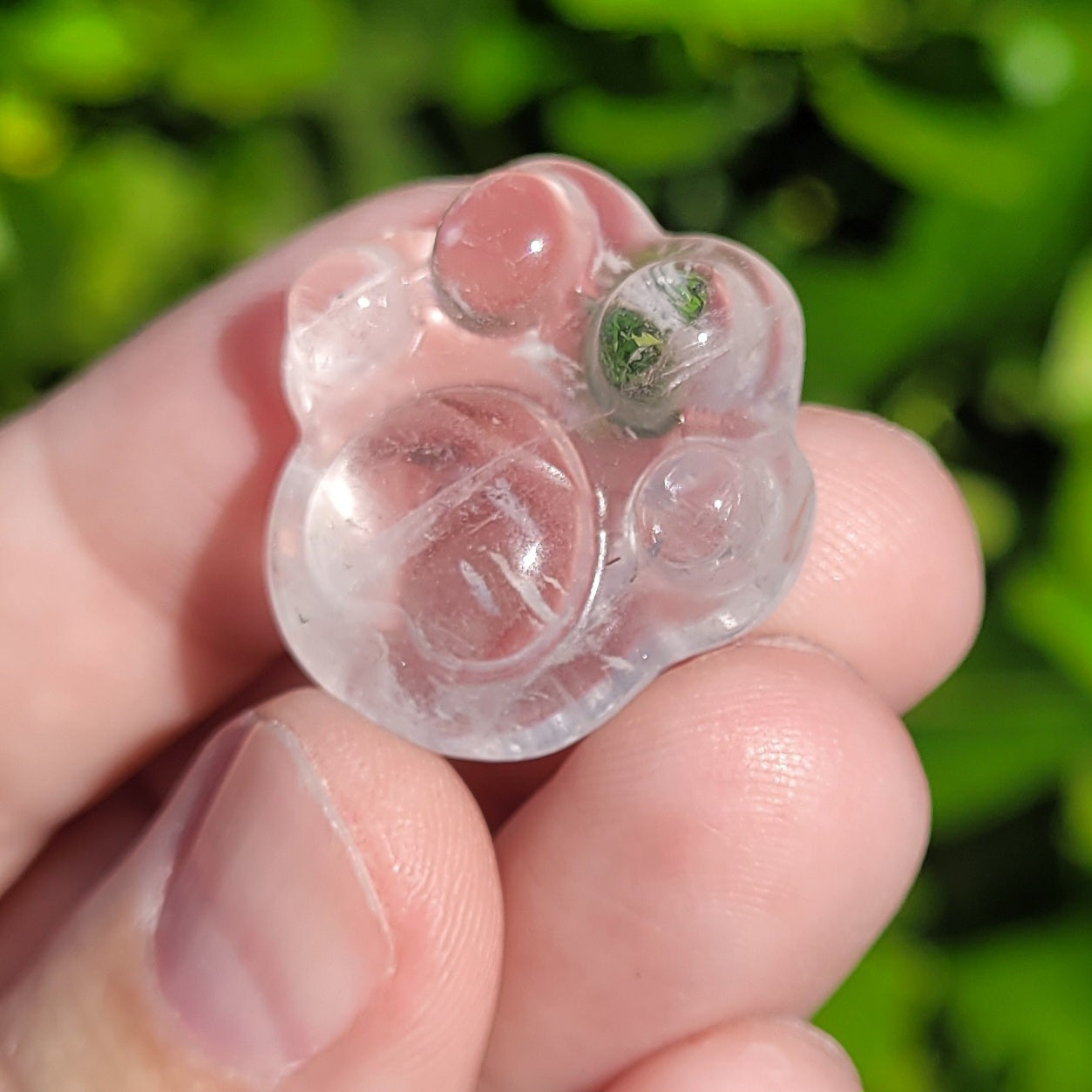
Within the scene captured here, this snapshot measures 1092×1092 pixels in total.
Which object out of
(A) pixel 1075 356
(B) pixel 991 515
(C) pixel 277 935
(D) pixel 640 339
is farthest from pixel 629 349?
(B) pixel 991 515

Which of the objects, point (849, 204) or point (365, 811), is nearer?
point (365, 811)

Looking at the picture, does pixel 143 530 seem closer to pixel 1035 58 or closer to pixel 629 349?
pixel 629 349

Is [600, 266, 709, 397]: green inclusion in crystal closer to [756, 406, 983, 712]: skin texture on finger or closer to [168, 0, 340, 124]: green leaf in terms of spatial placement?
[756, 406, 983, 712]: skin texture on finger

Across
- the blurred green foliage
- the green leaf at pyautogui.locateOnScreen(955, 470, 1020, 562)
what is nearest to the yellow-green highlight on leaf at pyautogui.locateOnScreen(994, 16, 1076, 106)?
the blurred green foliage

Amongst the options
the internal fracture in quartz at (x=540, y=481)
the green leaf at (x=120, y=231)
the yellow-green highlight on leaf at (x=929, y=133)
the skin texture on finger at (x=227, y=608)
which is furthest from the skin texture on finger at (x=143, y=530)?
the yellow-green highlight on leaf at (x=929, y=133)

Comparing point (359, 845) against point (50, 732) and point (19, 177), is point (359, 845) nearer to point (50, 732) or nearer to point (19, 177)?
point (50, 732)
